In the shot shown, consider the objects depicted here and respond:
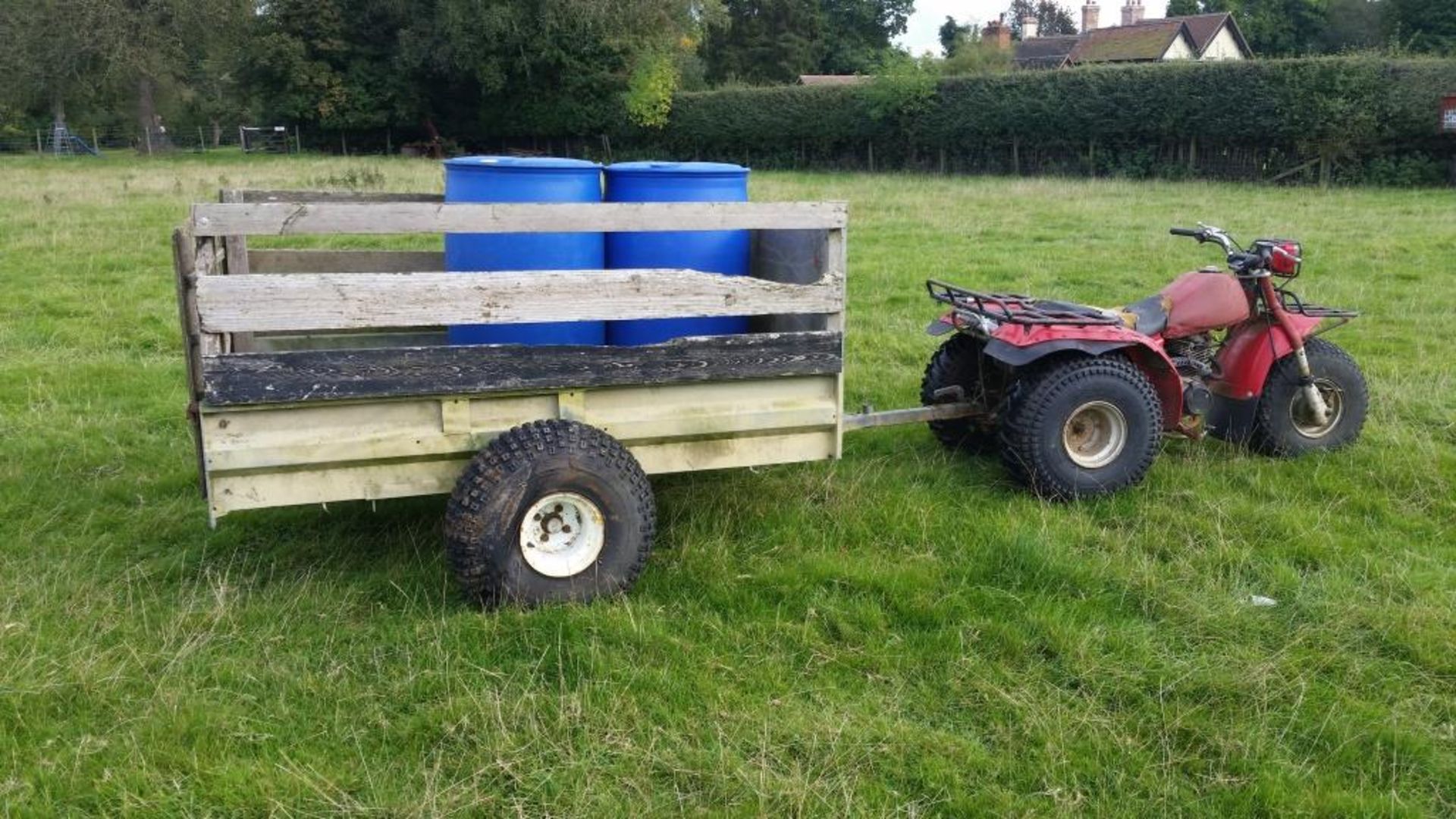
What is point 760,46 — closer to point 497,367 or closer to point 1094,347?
point 1094,347

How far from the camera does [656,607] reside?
3.71m

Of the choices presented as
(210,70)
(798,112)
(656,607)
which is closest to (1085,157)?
(798,112)

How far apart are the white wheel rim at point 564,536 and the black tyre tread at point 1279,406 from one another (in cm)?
338

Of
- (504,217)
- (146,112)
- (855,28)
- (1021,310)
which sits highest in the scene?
(855,28)

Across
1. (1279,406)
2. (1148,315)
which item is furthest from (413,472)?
(1279,406)

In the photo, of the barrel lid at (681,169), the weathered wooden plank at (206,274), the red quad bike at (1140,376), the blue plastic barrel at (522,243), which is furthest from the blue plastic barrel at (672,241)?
the weathered wooden plank at (206,274)

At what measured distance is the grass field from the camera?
2855 mm

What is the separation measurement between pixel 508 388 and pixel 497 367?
0.26 feet

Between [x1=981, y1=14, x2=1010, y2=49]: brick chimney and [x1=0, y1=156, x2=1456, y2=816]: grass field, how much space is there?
60952 mm

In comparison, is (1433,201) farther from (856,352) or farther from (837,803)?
(837,803)

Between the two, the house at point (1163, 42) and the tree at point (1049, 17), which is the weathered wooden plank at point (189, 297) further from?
the tree at point (1049, 17)

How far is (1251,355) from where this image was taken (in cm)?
521

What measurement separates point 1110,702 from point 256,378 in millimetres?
2700

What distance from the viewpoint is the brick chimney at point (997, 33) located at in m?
62.4
